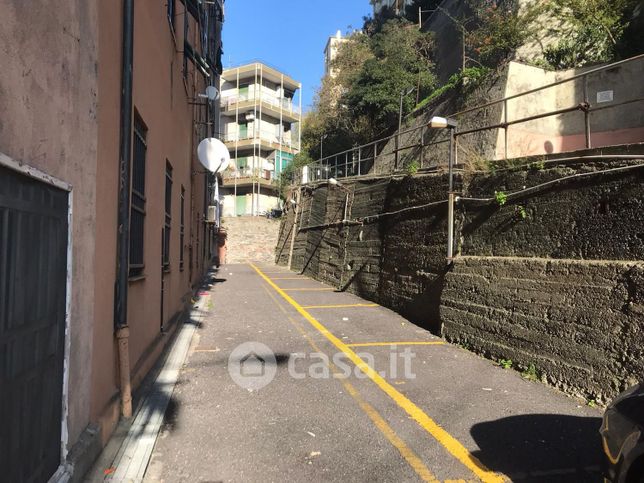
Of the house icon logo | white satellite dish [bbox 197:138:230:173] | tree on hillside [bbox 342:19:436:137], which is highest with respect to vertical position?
tree on hillside [bbox 342:19:436:137]

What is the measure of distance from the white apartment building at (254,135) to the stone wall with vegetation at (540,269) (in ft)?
117

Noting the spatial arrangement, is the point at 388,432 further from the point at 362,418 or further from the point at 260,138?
the point at 260,138

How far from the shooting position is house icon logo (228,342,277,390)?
5547 millimetres

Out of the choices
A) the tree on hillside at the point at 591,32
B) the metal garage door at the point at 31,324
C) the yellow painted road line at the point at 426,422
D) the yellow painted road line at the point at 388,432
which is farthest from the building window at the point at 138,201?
the tree on hillside at the point at 591,32

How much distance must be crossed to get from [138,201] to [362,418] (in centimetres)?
324

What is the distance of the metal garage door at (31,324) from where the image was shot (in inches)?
78.1

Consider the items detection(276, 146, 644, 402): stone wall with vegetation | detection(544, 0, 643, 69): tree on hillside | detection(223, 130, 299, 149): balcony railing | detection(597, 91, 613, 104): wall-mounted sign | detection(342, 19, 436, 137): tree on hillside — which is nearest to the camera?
detection(276, 146, 644, 402): stone wall with vegetation

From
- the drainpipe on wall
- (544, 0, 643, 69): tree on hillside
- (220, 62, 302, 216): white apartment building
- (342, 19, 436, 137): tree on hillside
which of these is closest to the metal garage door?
the drainpipe on wall

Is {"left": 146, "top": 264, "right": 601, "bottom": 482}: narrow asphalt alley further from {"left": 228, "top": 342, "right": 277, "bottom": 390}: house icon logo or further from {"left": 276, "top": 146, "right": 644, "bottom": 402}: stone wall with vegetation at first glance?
{"left": 276, "top": 146, "right": 644, "bottom": 402}: stone wall with vegetation

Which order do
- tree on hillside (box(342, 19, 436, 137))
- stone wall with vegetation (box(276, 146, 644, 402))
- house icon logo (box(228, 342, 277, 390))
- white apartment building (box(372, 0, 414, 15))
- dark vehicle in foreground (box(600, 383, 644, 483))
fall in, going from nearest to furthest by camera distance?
dark vehicle in foreground (box(600, 383, 644, 483)), stone wall with vegetation (box(276, 146, 644, 402)), house icon logo (box(228, 342, 277, 390)), tree on hillside (box(342, 19, 436, 137)), white apartment building (box(372, 0, 414, 15))

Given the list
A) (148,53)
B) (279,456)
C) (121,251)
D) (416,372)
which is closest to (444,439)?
(279,456)

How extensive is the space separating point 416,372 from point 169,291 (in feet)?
14.2

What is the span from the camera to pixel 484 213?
7.42m

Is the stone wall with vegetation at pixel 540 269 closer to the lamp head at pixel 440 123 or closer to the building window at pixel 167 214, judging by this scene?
the lamp head at pixel 440 123
